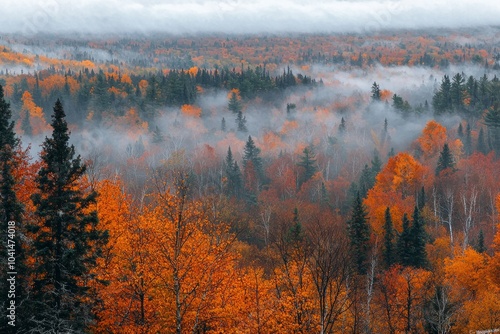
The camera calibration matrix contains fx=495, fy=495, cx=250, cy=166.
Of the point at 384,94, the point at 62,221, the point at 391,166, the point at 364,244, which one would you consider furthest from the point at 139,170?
the point at 384,94

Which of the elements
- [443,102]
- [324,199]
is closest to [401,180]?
[324,199]

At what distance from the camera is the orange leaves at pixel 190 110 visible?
16375cm

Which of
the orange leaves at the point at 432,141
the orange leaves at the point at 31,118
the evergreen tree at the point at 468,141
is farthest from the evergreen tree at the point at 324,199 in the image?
the orange leaves at the point at 31,118

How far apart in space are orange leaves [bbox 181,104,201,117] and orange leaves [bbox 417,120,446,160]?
255 feet

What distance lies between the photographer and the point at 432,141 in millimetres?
112625

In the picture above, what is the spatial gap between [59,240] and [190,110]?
477 feet

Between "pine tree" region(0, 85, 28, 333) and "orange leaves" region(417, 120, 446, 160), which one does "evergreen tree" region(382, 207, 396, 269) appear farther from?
"orange leaves" region(417, 120, 446, 160)

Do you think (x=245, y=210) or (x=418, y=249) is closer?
(x=418, y=249)

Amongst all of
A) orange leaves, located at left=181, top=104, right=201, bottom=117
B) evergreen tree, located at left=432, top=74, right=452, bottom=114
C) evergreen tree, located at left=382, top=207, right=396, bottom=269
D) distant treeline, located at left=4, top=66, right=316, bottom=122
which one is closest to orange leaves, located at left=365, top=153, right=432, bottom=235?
evergreen tree, located at left=382, top=207, right=396, bottom=269

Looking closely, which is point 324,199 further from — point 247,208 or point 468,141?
point 468,141

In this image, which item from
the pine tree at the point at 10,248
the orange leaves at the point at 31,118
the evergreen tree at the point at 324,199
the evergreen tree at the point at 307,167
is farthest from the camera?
the orange leaves at the point at 31,118

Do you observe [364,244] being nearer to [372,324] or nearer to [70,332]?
[372,324]

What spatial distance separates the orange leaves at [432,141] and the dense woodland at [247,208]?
0.32m

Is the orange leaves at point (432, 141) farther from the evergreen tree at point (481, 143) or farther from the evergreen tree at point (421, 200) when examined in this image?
the evergreen tree at point (421, 200)
